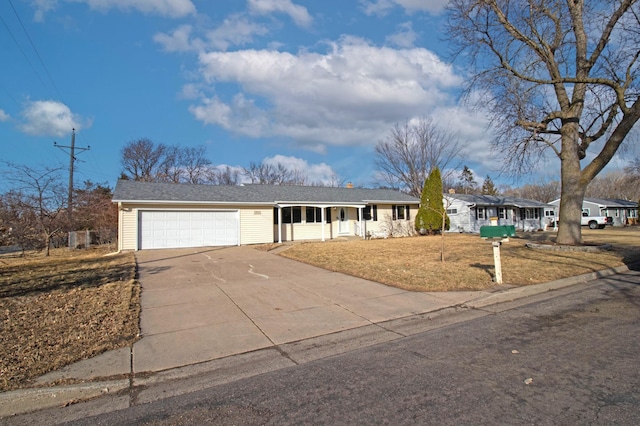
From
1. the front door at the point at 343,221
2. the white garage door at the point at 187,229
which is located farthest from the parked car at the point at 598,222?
the white garage door at the point at 187,229

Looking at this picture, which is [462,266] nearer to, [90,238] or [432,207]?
[432,207]

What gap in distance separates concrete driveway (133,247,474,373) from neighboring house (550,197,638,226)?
154 ft

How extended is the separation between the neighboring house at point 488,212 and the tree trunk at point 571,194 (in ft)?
47.2

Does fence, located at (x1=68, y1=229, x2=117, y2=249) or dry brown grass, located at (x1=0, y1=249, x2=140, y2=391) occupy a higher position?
fence, located at (x1=68, y1=229, x2=117, y2=249)

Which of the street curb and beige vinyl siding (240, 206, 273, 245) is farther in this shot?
beige vinyl siding (240, 206, 273, 245)

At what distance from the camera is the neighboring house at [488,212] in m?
31.9

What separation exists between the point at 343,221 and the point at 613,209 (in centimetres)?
4433

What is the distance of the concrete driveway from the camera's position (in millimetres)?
4684

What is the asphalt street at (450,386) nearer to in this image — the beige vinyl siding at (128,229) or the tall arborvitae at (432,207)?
the beige vinyl siding at (128,229)

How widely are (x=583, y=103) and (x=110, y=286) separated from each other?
18.7 metres

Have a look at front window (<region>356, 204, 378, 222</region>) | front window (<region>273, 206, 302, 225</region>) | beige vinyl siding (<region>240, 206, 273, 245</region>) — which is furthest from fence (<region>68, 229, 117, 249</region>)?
front window (<region>356, 204, 378, 222</region>)

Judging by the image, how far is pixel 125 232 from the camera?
16.8 meters

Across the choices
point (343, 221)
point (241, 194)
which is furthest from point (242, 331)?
point (343, 221)

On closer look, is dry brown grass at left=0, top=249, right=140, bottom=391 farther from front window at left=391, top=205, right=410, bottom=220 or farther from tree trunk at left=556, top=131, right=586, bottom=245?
front window at left=391, top=205, right=410, bottom=220
